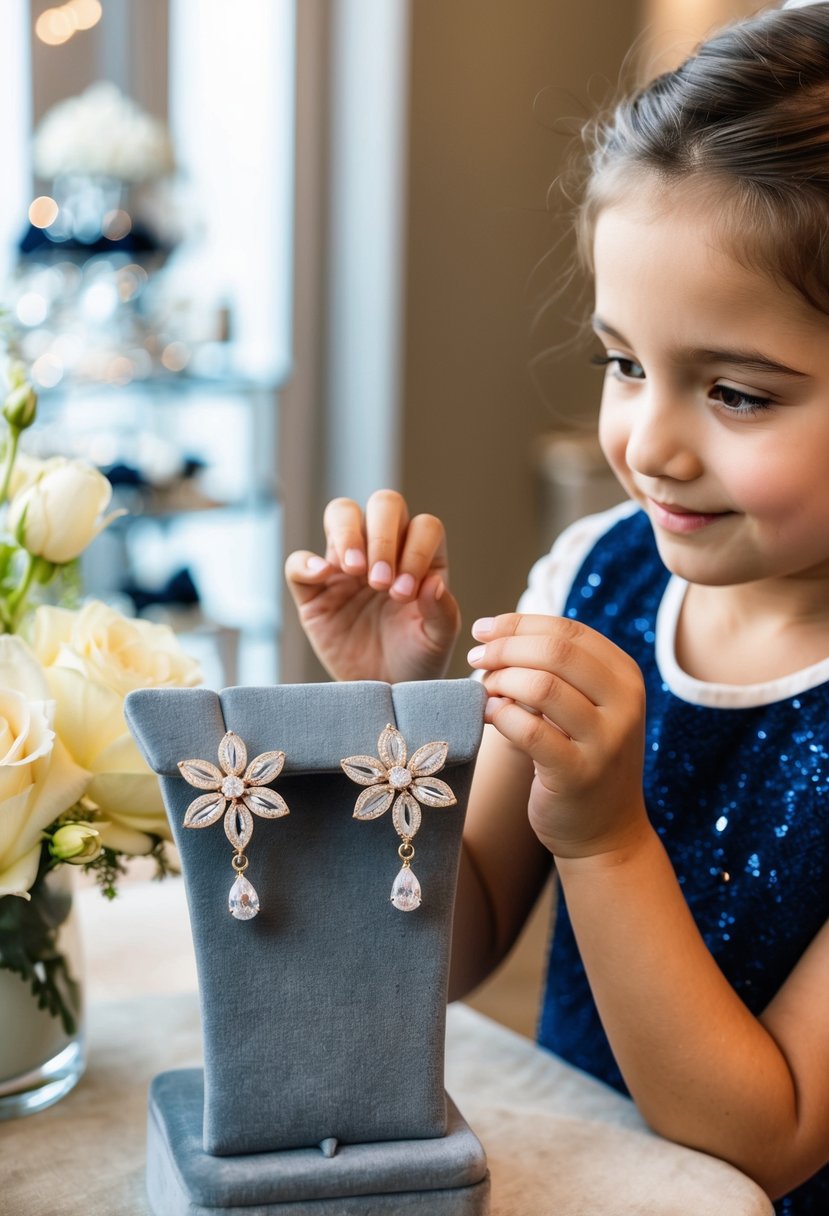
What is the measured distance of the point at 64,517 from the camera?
703mm

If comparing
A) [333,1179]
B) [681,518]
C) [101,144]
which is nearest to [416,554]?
[681,518]

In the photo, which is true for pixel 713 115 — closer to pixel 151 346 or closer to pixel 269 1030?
pixel 269 1030

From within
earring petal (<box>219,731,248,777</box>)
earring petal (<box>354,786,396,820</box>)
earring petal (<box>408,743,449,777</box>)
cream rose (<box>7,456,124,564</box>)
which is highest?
cream rose (<box>7,456,124,564</box>)

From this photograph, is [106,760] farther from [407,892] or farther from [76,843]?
[407,892]

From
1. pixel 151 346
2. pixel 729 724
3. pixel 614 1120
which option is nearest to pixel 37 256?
pixel 151 346

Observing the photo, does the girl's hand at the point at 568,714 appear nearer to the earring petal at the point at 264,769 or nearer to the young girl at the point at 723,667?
the young girl at the point at 723,667

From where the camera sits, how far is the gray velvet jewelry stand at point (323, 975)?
552 mm

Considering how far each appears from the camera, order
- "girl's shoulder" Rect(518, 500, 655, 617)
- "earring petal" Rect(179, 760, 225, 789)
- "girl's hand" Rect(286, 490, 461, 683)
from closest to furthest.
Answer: "earring petal" Rect(179, 760, 225, 789) < "girl's hand" Rect(286, 490, 461, 683) < "girl's shoulder" Rect(518, 500, 655, 617)

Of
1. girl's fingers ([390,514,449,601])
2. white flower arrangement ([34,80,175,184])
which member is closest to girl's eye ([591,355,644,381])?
girl's fingers ([390,514,449,601])

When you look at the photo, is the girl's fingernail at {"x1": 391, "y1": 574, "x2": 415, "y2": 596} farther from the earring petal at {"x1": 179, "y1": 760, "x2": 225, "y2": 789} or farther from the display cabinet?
the display cabinet

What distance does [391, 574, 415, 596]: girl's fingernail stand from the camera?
83cm

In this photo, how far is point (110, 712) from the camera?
68cm

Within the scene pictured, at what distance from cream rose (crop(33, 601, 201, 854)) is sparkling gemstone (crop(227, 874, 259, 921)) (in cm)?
13

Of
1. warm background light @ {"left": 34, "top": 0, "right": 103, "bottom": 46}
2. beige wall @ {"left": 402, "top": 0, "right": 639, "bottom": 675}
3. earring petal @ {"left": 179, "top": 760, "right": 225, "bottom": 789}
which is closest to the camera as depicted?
earring petal @ {"left": 179, "top": 760, "right": 225, "bottom": 789}
